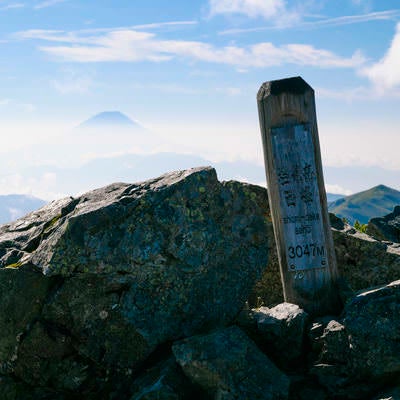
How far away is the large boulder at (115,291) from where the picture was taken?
10422 mm

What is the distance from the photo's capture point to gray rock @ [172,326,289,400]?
9.20 metres

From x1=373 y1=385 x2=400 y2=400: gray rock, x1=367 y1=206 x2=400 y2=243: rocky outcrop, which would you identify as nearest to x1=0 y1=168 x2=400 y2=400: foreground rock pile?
x1=373 y1=385 x2=400 y2=400: gray rock

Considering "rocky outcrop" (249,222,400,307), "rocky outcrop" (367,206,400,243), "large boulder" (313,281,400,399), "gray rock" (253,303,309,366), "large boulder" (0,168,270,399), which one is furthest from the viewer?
"rocky outcrop" (367,206,400,243)

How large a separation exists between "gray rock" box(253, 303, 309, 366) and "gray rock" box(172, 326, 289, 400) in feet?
2.98

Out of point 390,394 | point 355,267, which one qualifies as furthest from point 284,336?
point 355,267

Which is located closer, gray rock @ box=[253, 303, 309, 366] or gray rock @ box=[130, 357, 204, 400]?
gray rock @ box=[130, 357, 204, 400]

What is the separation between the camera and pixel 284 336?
1061 cm

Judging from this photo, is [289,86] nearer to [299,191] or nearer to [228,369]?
[299,191]

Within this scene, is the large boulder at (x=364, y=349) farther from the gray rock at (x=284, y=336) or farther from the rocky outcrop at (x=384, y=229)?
the rocky outcrop at (x=384, y=229)

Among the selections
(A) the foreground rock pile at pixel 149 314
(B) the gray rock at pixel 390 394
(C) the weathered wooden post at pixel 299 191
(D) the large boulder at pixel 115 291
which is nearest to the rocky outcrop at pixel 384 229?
(C) the weathered wooden post at pixel 299 191

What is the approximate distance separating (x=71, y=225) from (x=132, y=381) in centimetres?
322

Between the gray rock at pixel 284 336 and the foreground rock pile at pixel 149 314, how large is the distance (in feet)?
0.06

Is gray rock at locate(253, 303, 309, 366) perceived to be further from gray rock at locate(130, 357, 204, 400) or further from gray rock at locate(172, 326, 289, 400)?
gray rock at locate(130, 357, 204, 400)

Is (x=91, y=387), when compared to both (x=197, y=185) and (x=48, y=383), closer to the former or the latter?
(x=48, y=383)
